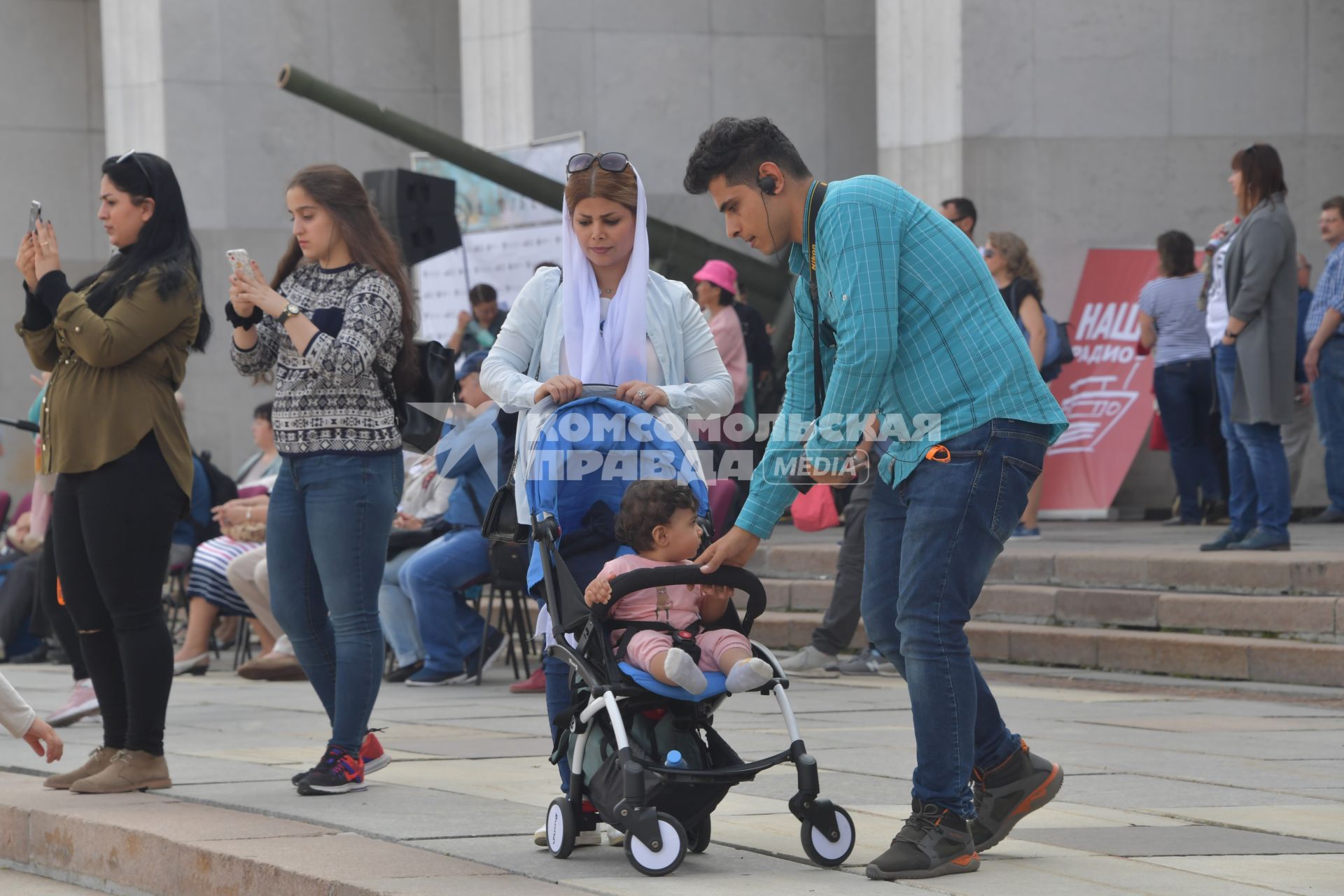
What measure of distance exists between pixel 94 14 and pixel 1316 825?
18381mm

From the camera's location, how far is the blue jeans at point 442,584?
9641 mm

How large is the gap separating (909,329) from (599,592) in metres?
0.98

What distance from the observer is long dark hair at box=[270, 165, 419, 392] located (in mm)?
5871

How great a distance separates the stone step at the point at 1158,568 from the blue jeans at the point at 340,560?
4.64m

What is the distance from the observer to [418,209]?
1245cm

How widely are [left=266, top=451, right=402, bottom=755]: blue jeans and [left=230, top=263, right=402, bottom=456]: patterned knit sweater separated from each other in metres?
0.07

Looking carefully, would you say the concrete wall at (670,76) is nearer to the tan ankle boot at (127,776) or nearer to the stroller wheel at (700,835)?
the tan ankle boot at (127,776)

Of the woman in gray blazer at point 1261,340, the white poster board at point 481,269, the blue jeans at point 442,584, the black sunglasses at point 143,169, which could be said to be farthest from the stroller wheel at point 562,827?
the white poster board at point 481,269

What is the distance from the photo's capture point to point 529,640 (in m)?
10.8

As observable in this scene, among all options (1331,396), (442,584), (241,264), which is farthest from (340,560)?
(1331,396)

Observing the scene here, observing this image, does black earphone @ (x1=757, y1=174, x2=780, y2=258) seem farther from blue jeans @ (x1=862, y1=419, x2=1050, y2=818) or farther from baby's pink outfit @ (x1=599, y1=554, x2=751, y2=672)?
baby's pink outfit @ (x1=599, y1=554, x2=751, y2=672)

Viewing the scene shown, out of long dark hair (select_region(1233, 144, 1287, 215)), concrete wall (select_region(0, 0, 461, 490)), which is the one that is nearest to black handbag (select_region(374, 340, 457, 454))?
long dark hair (select_region(1233, 144, 1287, 215))

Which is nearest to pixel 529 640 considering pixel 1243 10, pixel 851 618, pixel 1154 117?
pixel 851 618

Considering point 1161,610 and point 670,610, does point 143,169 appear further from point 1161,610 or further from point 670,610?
point 1161,610
